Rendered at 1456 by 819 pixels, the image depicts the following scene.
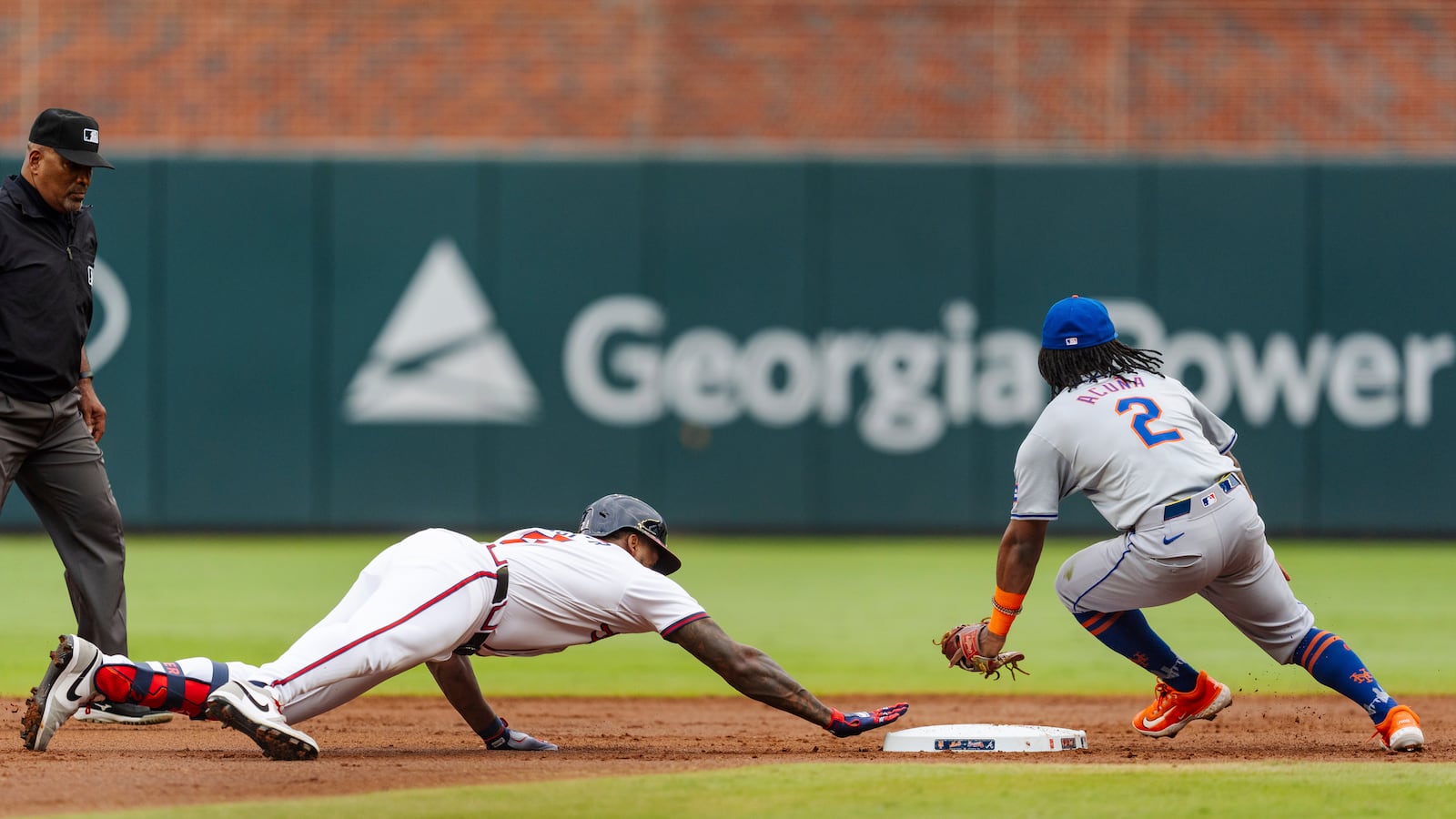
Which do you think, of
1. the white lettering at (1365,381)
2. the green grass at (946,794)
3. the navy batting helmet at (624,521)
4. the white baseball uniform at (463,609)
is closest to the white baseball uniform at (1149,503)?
the green grass at (946,794)

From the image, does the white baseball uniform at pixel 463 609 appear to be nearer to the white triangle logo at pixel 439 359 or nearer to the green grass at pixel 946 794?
the green grass at pixel 946 794

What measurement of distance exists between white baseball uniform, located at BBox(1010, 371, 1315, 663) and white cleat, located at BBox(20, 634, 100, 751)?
3147mm

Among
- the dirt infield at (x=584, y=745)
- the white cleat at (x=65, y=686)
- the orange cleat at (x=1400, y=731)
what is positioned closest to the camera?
the dirt infield at (x=584, y=745)

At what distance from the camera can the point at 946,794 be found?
5059mm

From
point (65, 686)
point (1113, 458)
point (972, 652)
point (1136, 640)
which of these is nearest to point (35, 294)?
point (65, 686)

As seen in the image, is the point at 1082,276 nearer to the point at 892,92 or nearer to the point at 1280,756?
the point at 892,92

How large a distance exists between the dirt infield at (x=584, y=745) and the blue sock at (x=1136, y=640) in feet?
0.94

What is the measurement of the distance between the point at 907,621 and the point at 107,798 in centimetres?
614

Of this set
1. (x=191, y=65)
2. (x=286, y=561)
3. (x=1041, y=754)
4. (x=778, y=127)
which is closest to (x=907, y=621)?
(x=1041, y=754)

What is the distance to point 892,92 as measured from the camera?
20547mm

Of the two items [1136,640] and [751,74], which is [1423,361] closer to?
[751,74]

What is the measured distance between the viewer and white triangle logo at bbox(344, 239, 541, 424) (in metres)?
15.3

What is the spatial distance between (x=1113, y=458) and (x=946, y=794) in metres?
1.52

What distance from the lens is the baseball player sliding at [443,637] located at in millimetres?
5551
